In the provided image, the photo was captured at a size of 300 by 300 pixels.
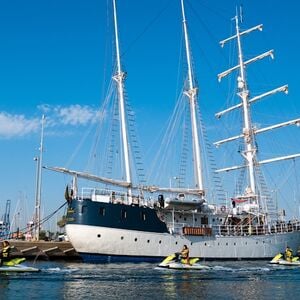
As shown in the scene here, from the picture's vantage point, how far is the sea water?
26.3m

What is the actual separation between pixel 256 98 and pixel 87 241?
39792 millimetres

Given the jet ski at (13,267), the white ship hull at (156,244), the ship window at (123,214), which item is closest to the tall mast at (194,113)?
the white ship hull at (156,244)

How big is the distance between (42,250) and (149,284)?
26.7 meters

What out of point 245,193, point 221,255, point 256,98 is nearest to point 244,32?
point 256,98

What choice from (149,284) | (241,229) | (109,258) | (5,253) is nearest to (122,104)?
(109,258)

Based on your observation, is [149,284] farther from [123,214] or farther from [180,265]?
[123,214]

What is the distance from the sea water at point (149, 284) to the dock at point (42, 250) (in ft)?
49.5

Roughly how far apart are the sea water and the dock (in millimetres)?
15094

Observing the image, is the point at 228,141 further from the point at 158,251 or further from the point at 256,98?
the point at 158,251

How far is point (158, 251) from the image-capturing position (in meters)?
50.2

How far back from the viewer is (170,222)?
53.7m

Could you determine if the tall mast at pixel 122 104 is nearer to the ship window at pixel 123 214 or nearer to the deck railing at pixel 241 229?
the ship window at pixel 123 214

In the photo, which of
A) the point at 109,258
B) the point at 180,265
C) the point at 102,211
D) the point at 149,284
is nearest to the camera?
the point at 149,284

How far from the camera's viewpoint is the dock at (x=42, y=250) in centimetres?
5278
